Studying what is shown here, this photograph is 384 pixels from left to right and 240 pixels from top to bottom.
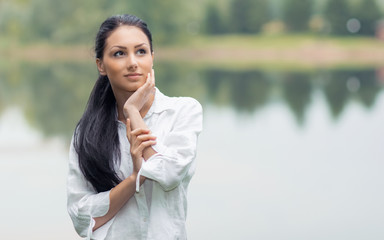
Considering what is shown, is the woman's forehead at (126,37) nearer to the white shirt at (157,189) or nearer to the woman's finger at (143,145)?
the white shirt at (157,189)

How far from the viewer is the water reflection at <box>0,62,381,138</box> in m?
18.3

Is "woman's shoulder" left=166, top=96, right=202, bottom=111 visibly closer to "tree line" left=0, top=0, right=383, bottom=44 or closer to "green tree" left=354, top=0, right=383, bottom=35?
"tree line" left=0, top=0, right=383, bottom=44

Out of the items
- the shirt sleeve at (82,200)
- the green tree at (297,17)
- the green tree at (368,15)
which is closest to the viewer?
the shirt sleeve at (82,200)

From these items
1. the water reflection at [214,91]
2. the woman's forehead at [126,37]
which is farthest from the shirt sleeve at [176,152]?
the water reflection at [214,91]

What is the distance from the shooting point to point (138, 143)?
1988 mm

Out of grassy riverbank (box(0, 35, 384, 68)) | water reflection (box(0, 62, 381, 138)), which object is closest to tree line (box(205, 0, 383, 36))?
grassy riverbank (box(0, 35, 384, 68))

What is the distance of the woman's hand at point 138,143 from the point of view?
1.98 metres

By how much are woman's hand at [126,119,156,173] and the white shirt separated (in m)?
0.03

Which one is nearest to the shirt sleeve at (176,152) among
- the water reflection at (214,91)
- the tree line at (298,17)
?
the water reflection at (214,91)

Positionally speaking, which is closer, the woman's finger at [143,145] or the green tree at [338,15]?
the woman's finger at [143,145]

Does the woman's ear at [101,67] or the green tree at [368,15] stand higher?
the green tree at [368,15]

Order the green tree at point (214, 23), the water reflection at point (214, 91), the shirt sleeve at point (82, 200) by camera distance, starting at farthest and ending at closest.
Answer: the green tree at point (214, 23), the water reflection at point (214, 91), the shirt sleeve at point (82, 200)

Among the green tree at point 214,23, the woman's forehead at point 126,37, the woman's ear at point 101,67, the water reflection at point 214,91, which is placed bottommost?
the water reflection at point 214,91

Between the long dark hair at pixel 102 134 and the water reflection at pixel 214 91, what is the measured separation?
39.5 ft
